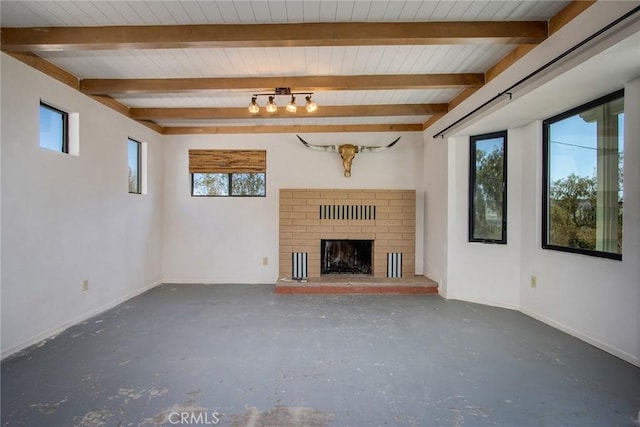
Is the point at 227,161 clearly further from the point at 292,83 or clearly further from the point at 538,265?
the point at 538,265

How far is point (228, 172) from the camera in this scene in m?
4.94

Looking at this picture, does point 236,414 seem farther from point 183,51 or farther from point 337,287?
point 183,51

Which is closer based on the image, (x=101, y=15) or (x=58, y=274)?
(x=101, y=15)

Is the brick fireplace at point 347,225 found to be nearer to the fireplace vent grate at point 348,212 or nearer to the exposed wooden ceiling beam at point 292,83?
the fireplace vent grate at point 348,212

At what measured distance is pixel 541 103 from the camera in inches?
108

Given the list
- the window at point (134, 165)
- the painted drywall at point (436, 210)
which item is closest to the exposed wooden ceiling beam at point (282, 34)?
the painted drywall at point (436, 210)

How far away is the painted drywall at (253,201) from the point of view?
16.0 ft

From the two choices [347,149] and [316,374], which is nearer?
[316,374]

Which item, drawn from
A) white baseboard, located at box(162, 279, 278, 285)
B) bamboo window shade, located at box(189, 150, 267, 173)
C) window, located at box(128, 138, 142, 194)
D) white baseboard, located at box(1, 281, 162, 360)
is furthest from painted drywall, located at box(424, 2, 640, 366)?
window, located at box(128, 138, 142, 194)

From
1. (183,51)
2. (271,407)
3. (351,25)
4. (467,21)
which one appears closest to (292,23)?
(351,25)

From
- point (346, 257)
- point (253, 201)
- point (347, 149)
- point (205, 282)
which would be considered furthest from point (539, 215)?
point (205, 282)

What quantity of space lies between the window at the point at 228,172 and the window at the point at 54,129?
188 centimetres

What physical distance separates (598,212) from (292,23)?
3.26 m

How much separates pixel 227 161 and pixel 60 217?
8.03 ft
